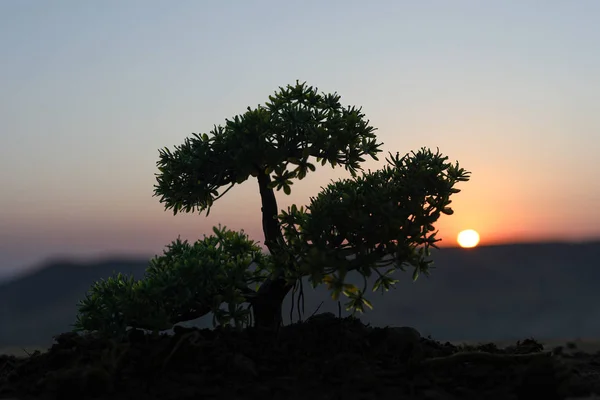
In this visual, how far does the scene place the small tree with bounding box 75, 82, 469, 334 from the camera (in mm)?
13555

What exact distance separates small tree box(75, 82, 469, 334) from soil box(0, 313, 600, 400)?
2.48 ft

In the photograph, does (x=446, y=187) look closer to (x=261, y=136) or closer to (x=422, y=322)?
(x=261, y=136)

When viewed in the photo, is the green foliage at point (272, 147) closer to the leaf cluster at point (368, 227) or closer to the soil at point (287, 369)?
the leaf cluster at point (368, 227)

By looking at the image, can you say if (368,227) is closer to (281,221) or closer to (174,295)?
(281,221)

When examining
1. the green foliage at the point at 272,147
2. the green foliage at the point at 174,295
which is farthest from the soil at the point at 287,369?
the green foliage at the point at 272,147

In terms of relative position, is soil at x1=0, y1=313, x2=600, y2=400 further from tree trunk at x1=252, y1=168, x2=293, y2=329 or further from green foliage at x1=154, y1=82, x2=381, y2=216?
green foliage at x1=154, y1=82, x2=381, y2=216

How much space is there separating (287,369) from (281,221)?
296 centimetres

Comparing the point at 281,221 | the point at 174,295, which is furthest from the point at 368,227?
the point at 174,295

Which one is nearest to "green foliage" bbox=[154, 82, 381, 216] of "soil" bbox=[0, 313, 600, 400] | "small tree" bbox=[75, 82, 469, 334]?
"small tree" bbox=[75, 82, 469, 334]

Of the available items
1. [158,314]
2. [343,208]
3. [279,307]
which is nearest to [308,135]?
[343,208]

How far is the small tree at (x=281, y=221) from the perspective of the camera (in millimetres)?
13555

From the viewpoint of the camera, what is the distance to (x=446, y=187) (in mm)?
14398

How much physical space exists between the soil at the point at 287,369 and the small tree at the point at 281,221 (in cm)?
76

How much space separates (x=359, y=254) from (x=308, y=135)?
2975 millimetres
